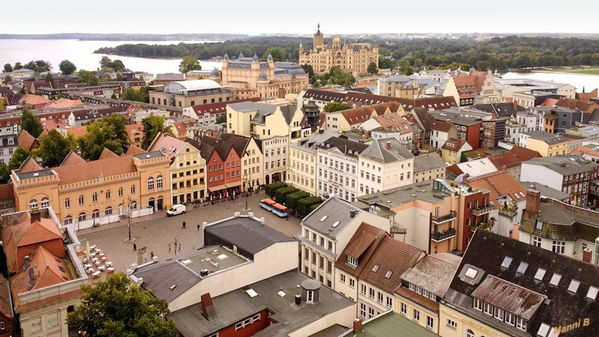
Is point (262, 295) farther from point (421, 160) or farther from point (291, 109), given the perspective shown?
point (291, 109)

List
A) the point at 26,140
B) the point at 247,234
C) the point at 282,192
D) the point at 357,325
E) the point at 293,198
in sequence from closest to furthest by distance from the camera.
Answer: the point at 357,325, the point at 247,234, the point at 293,198, the point at 282,192, the point at 26,140

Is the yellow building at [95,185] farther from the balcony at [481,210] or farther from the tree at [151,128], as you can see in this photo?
the balcony at [481,210]

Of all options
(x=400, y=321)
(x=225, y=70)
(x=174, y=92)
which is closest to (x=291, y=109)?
(x=400, y=321)

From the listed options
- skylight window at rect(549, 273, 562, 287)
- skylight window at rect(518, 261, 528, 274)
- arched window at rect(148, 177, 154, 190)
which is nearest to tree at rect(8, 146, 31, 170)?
arched window at rect(148, 177, 154, 190)

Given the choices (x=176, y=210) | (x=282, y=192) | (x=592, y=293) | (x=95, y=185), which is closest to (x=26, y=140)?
(x=95, y=185)

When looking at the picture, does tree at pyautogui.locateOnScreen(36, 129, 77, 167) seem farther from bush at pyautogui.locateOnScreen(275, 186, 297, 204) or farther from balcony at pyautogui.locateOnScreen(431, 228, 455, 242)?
balcony at pyautogui.locateOnScreen(431, 228, 455, 242)

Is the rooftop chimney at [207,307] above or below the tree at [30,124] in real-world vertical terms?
below

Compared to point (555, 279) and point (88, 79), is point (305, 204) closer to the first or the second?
point (555, 279)

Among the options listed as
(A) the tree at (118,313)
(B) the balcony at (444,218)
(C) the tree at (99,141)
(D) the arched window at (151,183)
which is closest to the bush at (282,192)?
(D) the arched window at (151,183)

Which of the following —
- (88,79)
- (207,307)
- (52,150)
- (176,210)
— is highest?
(88,79)
